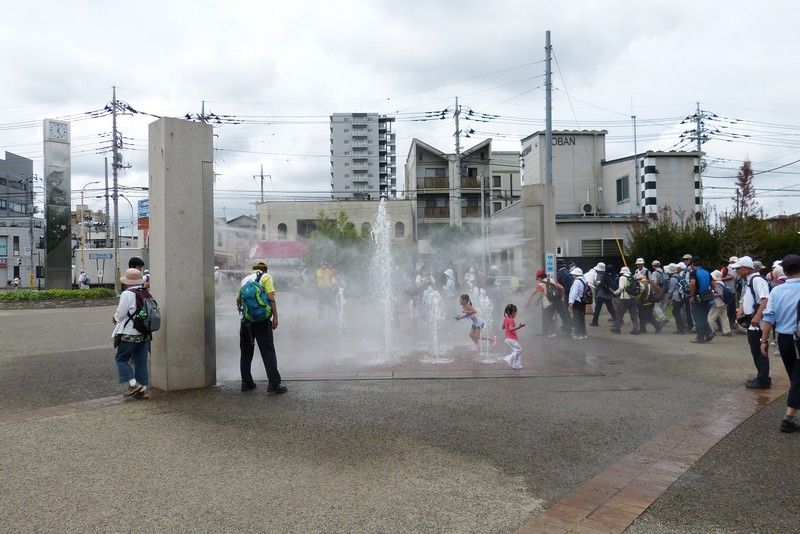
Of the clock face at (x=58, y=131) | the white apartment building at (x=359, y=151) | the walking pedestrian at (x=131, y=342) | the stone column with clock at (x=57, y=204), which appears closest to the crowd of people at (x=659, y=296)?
the walking pedestrian at (x=131, y=342)

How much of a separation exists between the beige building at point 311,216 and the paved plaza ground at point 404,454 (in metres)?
28.6

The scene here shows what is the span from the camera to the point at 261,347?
24.1 feet

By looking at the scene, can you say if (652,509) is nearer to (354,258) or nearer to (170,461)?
(170,461)

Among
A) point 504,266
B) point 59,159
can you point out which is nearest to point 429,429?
point 504,266

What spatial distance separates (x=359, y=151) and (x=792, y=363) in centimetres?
9054

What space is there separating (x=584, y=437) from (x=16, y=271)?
79.8 metres

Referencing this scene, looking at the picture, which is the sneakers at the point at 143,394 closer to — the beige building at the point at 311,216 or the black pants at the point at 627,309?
the black pants at the point at 627,309

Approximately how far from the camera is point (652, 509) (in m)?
3.88

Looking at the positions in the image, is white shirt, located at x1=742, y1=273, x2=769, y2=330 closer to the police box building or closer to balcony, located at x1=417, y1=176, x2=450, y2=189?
the police box building

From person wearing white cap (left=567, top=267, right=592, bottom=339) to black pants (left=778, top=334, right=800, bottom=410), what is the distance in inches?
257

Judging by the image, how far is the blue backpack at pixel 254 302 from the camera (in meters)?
7.30

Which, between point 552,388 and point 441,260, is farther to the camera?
point 441,260

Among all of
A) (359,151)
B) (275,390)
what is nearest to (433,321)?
(275,390)

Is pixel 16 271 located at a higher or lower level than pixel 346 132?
lower
